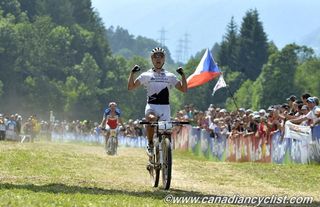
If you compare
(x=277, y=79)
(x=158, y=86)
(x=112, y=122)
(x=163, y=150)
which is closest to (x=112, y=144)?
(x=112, y=122)

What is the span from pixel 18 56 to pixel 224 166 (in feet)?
441

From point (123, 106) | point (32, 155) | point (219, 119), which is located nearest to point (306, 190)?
point (32, 155)

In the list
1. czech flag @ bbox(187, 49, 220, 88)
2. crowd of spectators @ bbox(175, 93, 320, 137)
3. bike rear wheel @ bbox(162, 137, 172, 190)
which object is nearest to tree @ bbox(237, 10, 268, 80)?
czech flag @ bbox(187, 49, 220, 88)

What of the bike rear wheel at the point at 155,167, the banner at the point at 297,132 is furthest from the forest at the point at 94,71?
the bike rear wheel at the point at 155,167

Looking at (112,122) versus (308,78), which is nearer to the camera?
(112,122)

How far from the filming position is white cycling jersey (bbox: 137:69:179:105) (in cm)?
1388

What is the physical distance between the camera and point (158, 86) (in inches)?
547

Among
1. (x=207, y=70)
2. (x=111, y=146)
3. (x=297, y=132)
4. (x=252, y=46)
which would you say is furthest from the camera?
(x=252, y=46)

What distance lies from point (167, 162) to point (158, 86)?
54.9 inches

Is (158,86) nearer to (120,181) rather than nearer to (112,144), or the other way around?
(120,181)

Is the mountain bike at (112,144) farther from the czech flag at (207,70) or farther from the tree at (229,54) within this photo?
the tree at (229,54)

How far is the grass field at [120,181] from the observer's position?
11234 millimetres

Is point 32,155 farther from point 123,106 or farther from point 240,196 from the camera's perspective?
point 123,106

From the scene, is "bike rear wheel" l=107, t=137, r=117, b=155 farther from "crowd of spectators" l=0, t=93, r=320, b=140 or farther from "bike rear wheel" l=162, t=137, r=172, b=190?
"bike rear wheel" l=162, t=137, r=172, b=190
